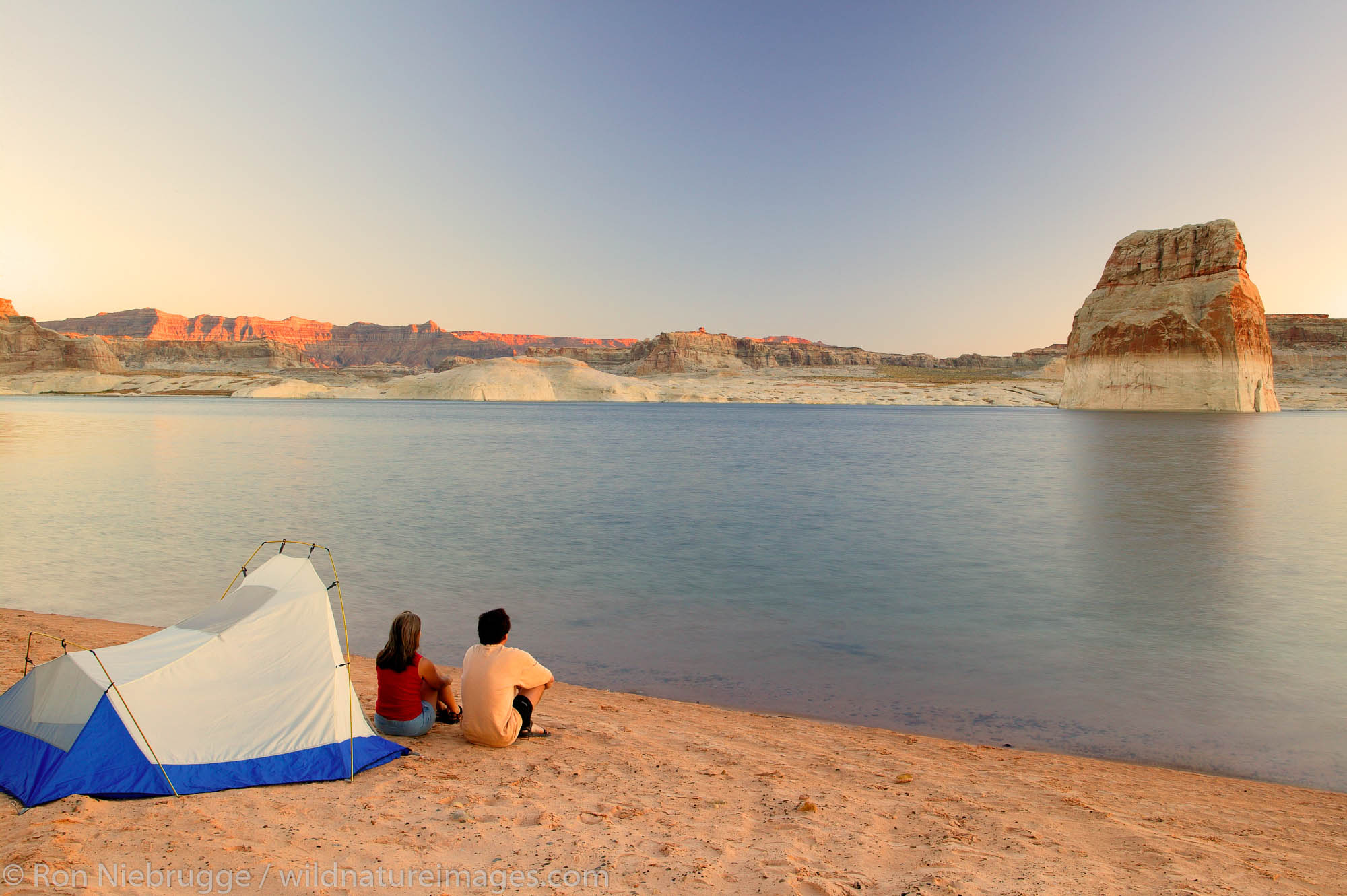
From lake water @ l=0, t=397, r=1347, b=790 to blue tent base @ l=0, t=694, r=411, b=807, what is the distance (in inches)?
120

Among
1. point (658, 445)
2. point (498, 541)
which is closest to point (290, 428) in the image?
point (658, 445)

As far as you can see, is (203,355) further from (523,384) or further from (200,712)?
(200,712)

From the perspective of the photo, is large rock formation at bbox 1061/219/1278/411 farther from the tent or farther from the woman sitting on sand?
the tent

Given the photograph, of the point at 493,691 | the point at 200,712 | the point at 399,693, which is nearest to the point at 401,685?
the point at 399,693

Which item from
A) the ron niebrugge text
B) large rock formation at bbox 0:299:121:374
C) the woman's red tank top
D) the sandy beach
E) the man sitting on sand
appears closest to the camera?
the ron niebrugge text

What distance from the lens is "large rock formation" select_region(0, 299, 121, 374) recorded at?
11200 centimetres

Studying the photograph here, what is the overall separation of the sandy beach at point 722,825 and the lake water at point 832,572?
3.69 feet

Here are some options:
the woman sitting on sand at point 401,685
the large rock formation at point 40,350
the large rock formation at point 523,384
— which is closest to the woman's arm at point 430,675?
the woman sitting on sand at point 401,685

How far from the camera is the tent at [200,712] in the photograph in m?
3.81

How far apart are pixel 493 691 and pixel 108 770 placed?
2.01 meters

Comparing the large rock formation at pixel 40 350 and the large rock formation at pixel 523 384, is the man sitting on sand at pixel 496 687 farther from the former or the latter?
the large rock formation at pixel 40 350

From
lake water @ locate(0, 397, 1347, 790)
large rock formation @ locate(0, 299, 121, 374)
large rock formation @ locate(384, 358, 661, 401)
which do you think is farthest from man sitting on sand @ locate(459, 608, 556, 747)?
large rock formation @ locate(0, 299, 121, 374)

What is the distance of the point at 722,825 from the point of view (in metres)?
3.77

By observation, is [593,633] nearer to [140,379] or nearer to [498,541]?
[498,541]
